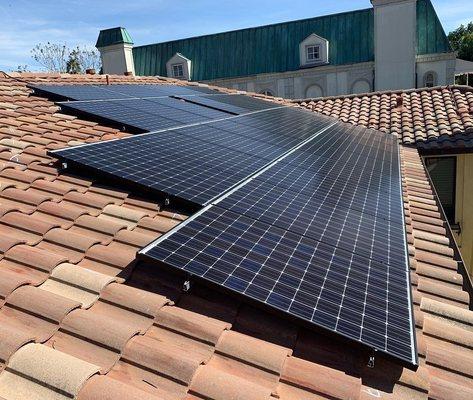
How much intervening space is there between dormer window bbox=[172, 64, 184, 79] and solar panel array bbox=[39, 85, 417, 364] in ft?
121

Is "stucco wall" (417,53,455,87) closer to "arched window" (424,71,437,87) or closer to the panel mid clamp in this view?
"arched window" (424,71,437,87)

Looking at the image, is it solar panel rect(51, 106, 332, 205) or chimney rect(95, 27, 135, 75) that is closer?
solar panel rect(51, 106, 332, 205)

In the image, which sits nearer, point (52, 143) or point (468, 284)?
point (468, 284)

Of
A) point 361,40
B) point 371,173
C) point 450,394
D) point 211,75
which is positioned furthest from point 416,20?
point 450,394

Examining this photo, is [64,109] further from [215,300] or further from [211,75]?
[211,75]

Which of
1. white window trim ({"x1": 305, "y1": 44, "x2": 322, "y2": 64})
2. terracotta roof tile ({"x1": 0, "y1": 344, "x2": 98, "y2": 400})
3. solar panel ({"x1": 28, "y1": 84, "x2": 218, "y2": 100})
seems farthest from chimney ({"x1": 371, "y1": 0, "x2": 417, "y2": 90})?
terracotta roof tile ({"x1": 0, "y1": 344, "x2": 98, "y2": 400})

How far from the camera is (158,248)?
141 inches

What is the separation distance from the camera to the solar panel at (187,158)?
5152mm

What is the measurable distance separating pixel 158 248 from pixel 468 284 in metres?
3.91

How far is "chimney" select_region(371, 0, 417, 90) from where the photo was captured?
3562 centimetres

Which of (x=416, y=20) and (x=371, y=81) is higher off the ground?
(x=416, y=20)

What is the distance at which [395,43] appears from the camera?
36.3 metres

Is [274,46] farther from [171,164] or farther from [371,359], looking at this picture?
[371,359]

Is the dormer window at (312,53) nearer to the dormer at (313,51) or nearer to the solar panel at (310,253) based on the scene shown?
the dormer at (313,51)
